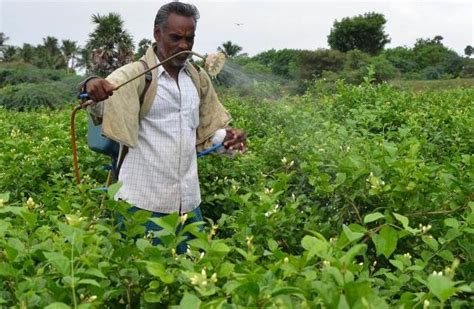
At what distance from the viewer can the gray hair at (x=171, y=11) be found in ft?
9.84

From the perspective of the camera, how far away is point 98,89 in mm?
2682

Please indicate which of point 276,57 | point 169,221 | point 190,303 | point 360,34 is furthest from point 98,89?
point 276,57

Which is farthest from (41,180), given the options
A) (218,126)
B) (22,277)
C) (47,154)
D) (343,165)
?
(22,277)

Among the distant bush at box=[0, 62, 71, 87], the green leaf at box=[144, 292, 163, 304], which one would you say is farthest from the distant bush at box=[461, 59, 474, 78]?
the green leaf at box=[144, 292, 163, 304]

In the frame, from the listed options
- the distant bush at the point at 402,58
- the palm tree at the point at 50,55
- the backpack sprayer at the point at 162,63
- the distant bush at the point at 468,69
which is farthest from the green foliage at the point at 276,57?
the backpack sprayer at the point at 162,63

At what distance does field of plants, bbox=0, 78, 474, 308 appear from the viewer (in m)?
1.44

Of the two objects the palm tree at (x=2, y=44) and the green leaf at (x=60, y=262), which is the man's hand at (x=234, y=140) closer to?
the green leaf at (x=60, y=262)

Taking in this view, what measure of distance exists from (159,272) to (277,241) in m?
0.96

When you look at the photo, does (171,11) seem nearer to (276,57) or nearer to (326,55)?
(326,55)

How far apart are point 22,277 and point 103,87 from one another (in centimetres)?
124

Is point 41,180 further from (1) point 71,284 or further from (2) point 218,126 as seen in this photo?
(1) point 71,284

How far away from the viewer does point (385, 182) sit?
2387mm

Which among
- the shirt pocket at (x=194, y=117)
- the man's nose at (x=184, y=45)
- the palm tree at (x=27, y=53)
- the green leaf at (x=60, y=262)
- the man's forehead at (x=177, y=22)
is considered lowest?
the green leaf at (x=60, y=262)

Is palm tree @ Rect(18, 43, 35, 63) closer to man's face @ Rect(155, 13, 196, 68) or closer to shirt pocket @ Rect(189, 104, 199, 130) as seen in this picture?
shirt pocket @ Rect(189, 104, 199, 130)
